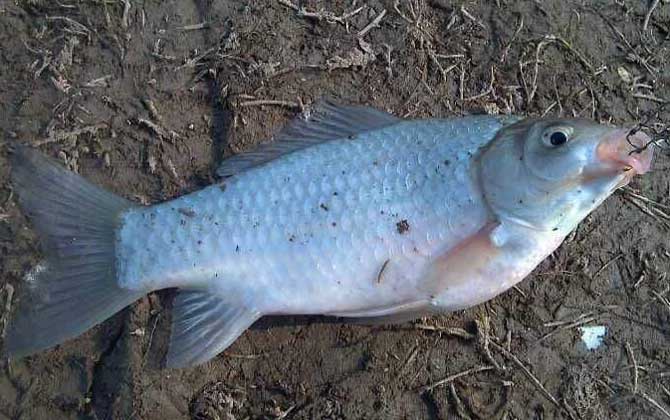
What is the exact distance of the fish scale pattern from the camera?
2934 millimetres

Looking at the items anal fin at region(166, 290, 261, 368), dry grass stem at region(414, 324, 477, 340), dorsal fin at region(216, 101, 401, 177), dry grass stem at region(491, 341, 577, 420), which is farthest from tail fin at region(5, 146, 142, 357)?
dry grass stem at region(491, 341, 577, 420)

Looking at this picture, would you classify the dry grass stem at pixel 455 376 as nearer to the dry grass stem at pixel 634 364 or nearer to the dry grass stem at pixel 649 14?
the dry grass stem at pixel 634 364

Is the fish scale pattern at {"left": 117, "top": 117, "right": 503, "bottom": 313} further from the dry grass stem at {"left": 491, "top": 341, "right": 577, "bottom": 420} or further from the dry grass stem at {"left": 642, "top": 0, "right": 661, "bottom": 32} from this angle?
the dry grass stem at {"left": 642, "top": 0, "right": 661, "bottom": 32}

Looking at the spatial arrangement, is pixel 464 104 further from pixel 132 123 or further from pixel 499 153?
pixel 132 123

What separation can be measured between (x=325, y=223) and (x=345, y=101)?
1.08 meters

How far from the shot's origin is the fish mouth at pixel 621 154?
271 centimetres

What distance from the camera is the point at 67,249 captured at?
3.13 metres

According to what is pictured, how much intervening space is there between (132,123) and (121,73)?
0.33m

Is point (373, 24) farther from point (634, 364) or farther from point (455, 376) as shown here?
point (634, 364)

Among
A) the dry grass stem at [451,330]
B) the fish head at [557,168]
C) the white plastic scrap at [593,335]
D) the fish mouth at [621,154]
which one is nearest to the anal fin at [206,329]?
the dry grass stem at [451,330]

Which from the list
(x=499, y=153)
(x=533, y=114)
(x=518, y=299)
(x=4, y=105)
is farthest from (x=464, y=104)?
(x=4, y=105)

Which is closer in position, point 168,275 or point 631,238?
point 168,275

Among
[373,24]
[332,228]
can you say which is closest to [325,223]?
[332,228]

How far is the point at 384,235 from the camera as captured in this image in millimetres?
2936
